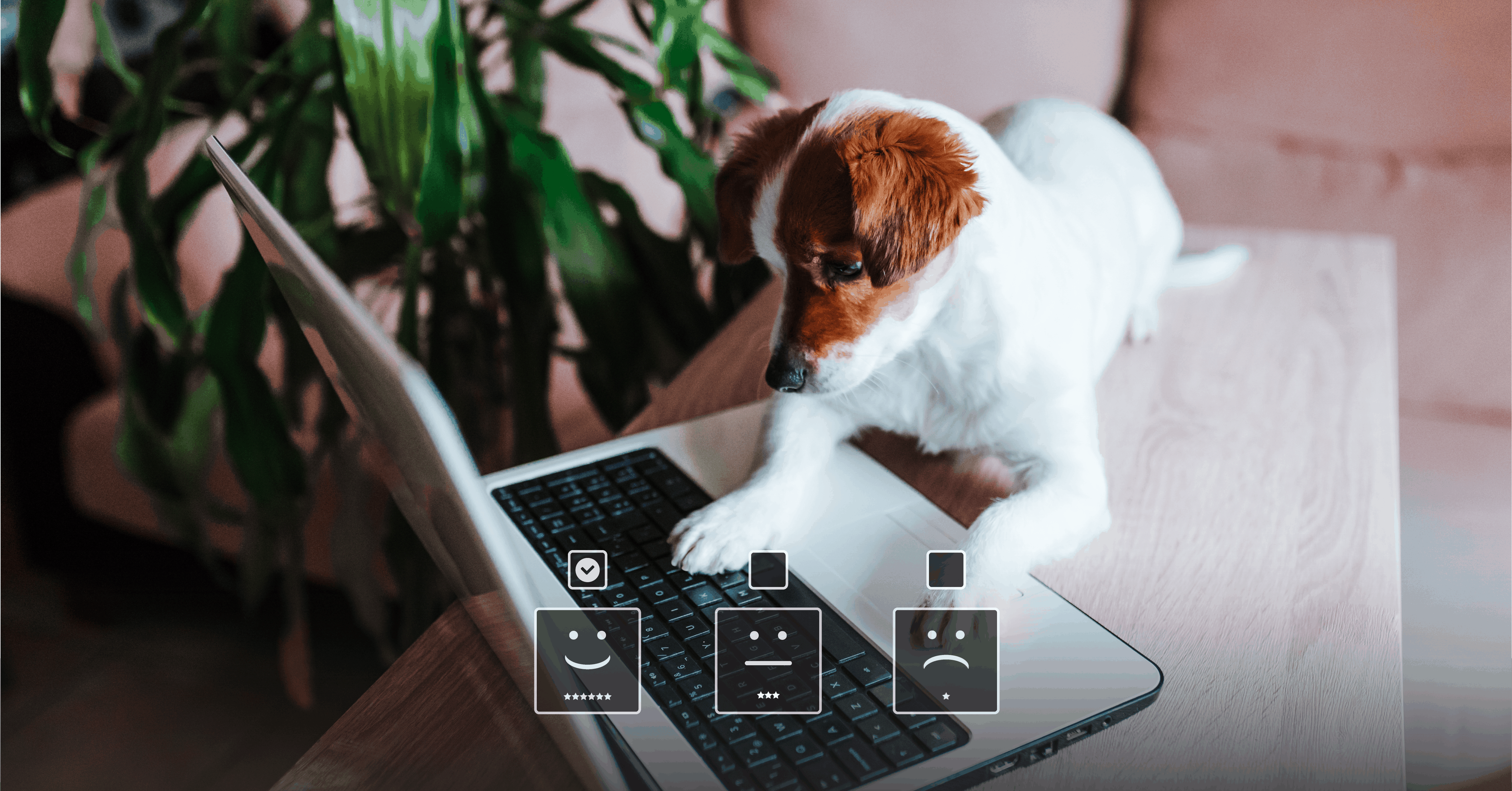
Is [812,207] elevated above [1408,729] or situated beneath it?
elevated above

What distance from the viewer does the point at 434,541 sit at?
0.45 m

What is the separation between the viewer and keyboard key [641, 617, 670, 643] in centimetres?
52

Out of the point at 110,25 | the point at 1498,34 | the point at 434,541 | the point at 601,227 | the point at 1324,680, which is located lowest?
the point at 1324,680

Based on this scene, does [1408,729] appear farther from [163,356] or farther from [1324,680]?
[163,356]

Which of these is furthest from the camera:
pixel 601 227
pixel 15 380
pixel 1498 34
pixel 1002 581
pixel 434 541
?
pixel 15 380

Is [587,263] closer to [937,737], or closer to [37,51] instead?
[37,51]

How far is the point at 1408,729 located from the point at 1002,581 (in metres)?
0.44

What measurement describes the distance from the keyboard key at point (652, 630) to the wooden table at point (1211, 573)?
0.25 ft

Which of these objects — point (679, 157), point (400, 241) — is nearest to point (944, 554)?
point (679, 157)

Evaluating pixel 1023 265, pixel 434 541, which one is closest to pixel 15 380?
pixel 434 541

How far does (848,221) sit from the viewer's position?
0.58 metres

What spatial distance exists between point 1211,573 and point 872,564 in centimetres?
24

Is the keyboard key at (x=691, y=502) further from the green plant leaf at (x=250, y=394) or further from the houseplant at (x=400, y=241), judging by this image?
the green plant leaf at (x=250, y=394)

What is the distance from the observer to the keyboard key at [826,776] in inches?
17.1
